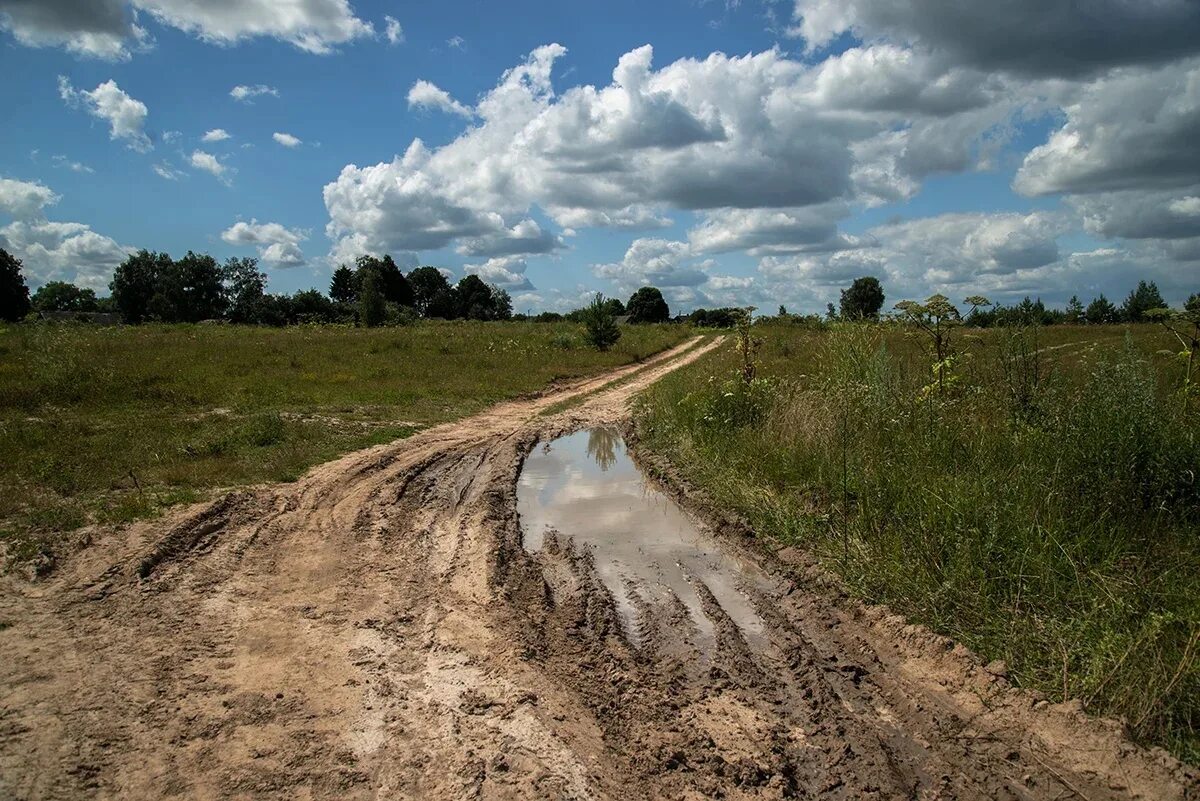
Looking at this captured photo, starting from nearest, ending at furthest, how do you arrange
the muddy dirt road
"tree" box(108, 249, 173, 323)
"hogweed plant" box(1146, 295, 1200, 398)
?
the muddy dirt road
"hogweed plant" box(1146, 295, 1200, 398)
"tree" box(108, 249, 173, 323)

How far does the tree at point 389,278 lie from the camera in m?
76.8

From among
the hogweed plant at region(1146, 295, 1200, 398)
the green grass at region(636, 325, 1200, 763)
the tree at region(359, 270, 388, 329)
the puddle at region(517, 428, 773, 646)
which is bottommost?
the puddle at region(517, 428, 773, 646)

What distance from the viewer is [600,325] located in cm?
2956

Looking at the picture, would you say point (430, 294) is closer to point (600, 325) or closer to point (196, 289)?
point (196, 289)

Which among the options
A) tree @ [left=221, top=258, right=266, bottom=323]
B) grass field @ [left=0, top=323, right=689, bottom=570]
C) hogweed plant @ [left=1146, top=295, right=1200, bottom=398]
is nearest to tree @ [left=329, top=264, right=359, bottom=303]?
tree @ [left=221, top=258, right=266, bottom=323]

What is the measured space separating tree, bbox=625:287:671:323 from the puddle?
82211mm

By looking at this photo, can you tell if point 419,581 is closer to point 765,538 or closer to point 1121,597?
point 765,538

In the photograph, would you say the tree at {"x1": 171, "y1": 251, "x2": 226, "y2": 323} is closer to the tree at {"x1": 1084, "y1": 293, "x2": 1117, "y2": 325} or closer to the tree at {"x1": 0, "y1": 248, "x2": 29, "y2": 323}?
the tree at {"x1": 0, "y1": 248, "x2": 29, "y2": 323}

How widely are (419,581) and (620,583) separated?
162 cm

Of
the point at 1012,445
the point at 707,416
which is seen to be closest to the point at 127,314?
the point at 707,416

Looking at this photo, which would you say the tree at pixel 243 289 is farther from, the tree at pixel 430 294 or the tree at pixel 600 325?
the tree at pixel 600 325

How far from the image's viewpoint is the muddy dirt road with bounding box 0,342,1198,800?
3230 mm

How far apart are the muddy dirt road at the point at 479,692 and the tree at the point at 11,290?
206 ft

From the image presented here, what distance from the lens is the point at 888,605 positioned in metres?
4.85
